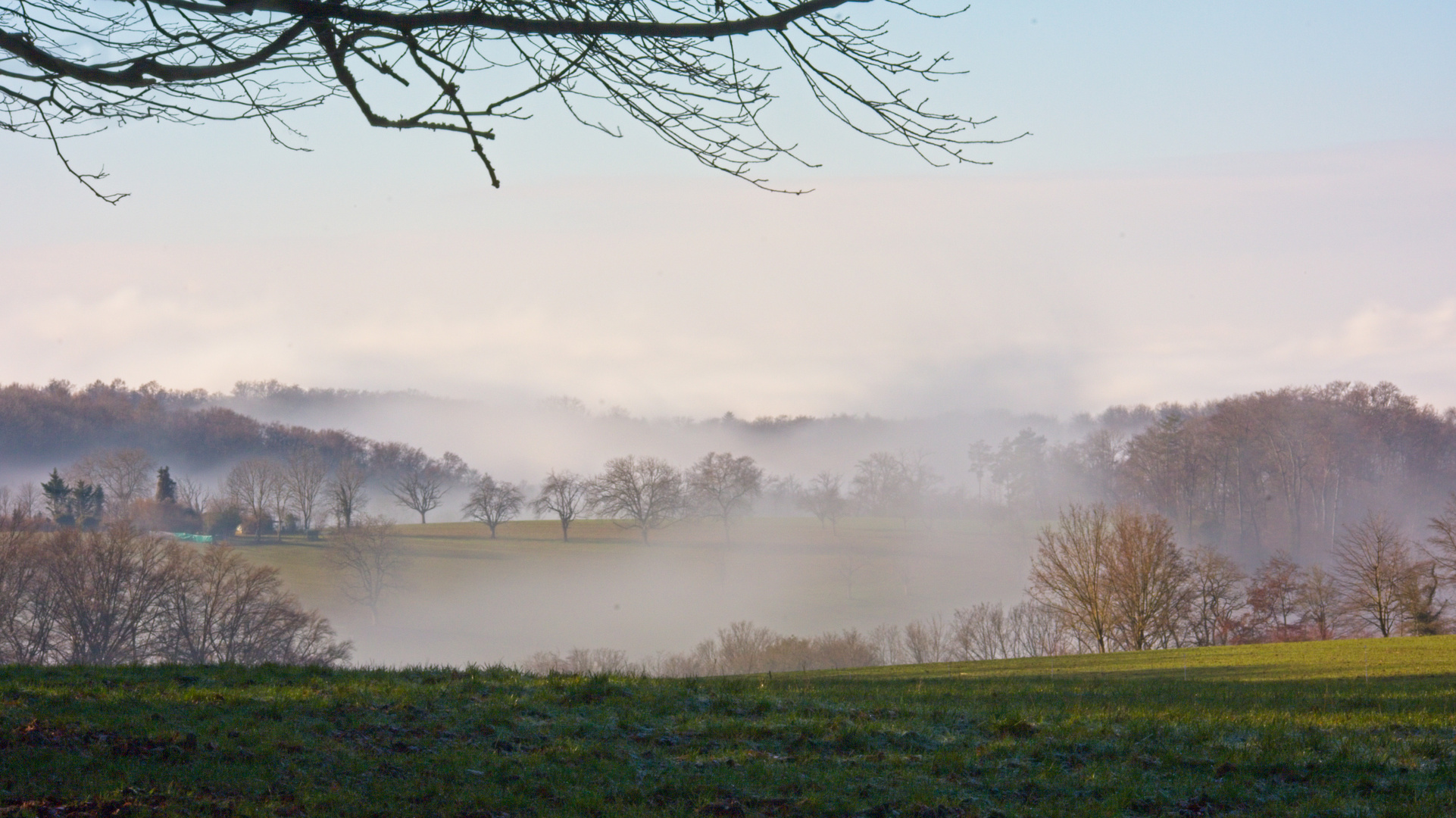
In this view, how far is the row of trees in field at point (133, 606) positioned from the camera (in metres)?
48.3

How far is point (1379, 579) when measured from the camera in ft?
156

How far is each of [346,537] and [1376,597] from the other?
78.2 metres

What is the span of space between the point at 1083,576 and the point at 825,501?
78407 millimetres

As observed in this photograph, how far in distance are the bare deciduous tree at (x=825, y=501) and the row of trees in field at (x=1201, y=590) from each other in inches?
2107

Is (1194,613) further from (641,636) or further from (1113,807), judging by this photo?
(1113,807)

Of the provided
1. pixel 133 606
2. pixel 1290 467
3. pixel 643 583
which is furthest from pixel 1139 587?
pixel 1290 467

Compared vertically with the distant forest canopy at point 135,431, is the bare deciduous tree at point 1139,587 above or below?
below

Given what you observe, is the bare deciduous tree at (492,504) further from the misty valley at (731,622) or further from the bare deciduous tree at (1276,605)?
the bare deciduous tree at (1276,605)

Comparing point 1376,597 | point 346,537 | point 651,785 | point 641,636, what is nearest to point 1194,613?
point 1376,597

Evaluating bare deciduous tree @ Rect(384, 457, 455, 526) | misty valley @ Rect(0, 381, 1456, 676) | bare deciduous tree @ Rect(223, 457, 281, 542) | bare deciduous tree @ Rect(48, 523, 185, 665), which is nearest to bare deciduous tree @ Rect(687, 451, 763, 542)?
misty valley @ Rect(0, 381, 1456, 676)

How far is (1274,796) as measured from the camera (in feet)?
19.9

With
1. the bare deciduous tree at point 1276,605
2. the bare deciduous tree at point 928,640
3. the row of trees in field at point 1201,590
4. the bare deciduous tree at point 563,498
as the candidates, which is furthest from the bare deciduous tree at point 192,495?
the bare deciduous tree at point 1276,605

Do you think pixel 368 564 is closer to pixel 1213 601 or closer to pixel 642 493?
pixel 642 493

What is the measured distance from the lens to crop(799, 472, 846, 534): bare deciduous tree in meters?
118
